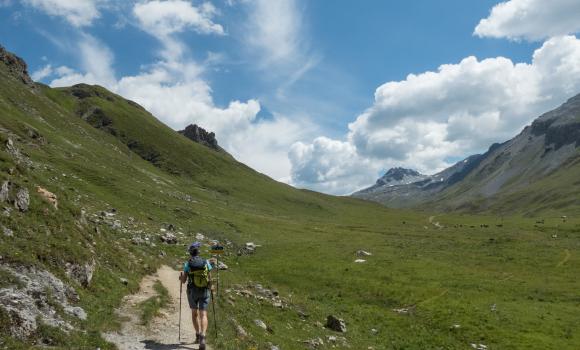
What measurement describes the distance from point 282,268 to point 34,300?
3793 cm

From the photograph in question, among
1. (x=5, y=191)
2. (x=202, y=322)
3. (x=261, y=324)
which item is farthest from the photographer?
(x=261, y=324)

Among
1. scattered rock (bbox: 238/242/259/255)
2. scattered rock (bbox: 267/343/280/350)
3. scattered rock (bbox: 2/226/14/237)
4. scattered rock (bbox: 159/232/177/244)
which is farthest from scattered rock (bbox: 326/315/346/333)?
scattered rock (bbox: 238/242/259/255)

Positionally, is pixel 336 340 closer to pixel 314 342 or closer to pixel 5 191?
pixel 314 342

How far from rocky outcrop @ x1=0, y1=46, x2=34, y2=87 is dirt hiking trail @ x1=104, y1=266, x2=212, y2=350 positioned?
412 ft

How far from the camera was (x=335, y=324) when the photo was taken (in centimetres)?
3275

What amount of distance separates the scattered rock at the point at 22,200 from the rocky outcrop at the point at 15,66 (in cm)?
12043

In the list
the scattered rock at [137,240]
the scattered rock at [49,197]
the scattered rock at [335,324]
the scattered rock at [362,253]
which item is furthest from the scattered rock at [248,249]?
the scattered rock at [49,197]

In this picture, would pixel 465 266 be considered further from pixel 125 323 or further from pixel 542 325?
pixel 125 323

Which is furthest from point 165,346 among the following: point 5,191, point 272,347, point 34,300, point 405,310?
point 405,310

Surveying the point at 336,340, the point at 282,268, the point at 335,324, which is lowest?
the point at 336,340

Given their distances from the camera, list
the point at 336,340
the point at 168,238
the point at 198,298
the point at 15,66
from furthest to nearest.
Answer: the point at 15,66 → the point at 168,238 → the point at 336,340 → the point at 198,298

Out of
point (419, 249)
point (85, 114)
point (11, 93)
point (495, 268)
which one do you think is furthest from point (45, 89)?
point (495, 268)

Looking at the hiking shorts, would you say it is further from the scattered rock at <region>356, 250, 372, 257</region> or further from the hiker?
the scattered rock at <region>356, 250, 372, 257</region>

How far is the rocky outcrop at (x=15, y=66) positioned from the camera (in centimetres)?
12522
